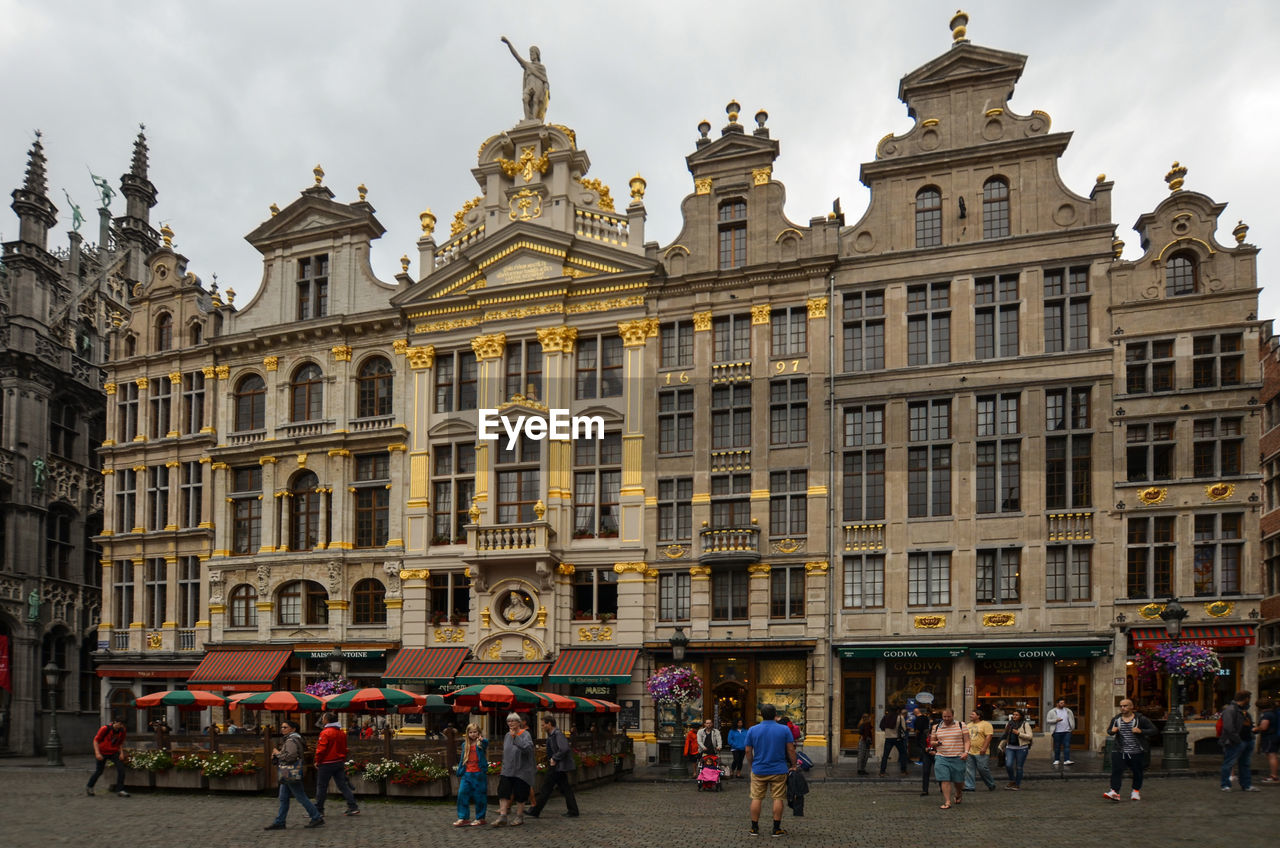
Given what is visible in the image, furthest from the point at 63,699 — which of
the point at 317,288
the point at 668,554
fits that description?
the point at 668,554

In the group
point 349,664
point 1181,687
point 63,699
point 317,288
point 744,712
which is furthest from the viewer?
point 63,699

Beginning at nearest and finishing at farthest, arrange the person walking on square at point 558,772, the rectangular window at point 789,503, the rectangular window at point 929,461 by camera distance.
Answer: the person walking on square at point 558,772 → the rectangular window at point 929,461 → the rectangular window at point 789,503

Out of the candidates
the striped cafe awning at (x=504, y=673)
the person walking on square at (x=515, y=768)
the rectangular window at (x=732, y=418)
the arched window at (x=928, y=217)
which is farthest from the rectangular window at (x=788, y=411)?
the person walking on square at (x=515, y=768)

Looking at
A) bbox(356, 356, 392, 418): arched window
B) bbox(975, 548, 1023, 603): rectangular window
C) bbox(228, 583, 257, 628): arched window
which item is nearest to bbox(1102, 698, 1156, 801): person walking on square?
bbox(975, 548, 1023, 603): rectangular window

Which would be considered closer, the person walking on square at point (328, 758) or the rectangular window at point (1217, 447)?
the person walking on square at point (328, 758)

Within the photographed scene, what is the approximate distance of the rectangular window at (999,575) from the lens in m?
32.5

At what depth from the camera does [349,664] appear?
39.0 metres

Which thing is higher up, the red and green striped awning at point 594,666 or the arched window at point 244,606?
the arched window at point 244,606

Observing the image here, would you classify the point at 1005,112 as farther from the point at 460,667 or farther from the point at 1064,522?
the point at 460,667

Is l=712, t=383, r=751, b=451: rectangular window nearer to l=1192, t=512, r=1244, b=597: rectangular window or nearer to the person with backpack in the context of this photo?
l=1192, t=512, r=1244, b=597: rectangular window

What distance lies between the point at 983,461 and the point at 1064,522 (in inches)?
114

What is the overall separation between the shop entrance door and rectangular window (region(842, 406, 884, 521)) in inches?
191

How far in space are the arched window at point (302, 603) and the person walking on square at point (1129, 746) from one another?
27.9 metres

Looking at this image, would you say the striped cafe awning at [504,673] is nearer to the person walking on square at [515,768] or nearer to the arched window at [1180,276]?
the person walking on square at [515,768]
